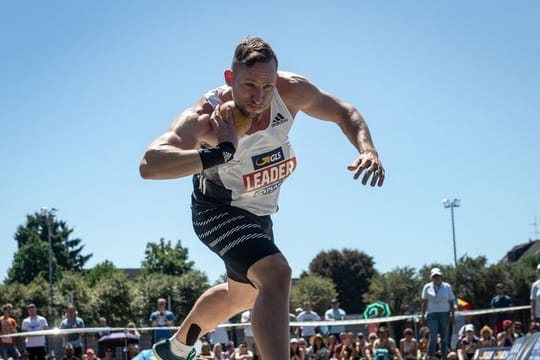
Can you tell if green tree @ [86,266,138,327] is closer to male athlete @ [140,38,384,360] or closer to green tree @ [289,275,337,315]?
green tree @ [289,275,337,315]

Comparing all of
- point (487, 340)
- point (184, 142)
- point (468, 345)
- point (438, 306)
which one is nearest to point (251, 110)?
point (184, 142)

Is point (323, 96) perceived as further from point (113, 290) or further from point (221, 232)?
point (113, 290)

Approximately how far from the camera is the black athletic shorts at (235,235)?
4.76 metres

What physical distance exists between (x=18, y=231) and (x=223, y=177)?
9841 centimetres

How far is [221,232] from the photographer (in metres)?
4.99

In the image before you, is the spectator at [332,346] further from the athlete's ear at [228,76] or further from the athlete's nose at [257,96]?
the athlete's nose at [257,96]

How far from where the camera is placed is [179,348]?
5.70 meters

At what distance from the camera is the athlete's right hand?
435 centimetres

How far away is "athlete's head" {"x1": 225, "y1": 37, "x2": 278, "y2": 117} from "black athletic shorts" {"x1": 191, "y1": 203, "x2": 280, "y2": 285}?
698 mm

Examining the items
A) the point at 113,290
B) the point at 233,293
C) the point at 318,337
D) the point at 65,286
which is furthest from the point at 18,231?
the point at 233,293

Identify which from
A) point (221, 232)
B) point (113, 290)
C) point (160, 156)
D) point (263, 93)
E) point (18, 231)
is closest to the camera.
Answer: point (160, 156)

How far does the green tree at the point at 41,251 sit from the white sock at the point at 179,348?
276ft

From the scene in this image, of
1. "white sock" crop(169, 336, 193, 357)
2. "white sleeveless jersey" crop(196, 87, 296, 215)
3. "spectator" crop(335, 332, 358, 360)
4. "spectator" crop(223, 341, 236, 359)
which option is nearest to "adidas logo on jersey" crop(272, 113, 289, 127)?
"white sleeveless jersey" crop(196, 87, 296, 215)

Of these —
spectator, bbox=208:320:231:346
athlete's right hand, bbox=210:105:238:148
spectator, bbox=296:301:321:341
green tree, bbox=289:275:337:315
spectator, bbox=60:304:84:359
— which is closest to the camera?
athlete's right hand, bbox=210:105:238:148
